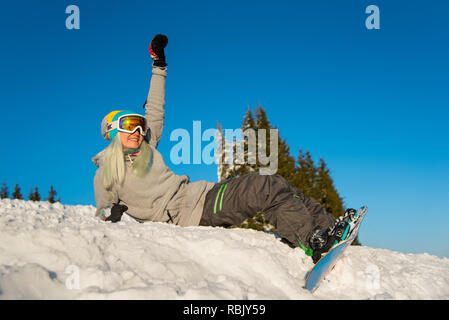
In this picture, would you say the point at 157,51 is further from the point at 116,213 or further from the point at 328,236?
the point at 328,236

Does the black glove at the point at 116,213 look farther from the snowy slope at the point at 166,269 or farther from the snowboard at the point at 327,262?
the snowboard at the point at 327,262

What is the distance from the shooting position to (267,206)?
4.23 meters

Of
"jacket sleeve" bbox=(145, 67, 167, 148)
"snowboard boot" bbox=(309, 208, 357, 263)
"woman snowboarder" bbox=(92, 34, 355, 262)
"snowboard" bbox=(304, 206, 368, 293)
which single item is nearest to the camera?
"snowboard" bbox=(304, 206, 368, 293)

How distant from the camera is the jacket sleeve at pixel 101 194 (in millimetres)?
4629

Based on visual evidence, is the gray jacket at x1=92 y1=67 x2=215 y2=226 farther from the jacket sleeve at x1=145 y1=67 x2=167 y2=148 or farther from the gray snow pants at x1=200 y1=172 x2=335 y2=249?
the jacket sleeve at x1=145 y1=67 x2=167 y2=148

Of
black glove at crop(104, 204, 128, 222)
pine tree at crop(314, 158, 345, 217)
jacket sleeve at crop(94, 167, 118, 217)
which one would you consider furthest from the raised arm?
pine tree at crop(314, 158, 345, 217)

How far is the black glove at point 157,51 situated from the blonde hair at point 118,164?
4.81ft

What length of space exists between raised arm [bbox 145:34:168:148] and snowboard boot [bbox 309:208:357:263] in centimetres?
292

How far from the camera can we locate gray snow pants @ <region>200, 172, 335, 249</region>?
3.95 meters

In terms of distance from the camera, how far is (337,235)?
357cm

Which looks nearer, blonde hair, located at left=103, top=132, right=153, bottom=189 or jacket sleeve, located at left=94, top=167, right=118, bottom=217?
blonde hair, located at left=103, top=132, right=153, bottom=189

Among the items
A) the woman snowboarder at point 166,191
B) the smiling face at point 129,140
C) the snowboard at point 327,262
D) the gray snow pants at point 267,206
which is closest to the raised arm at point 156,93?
the woman snowboarder at point 166,191
